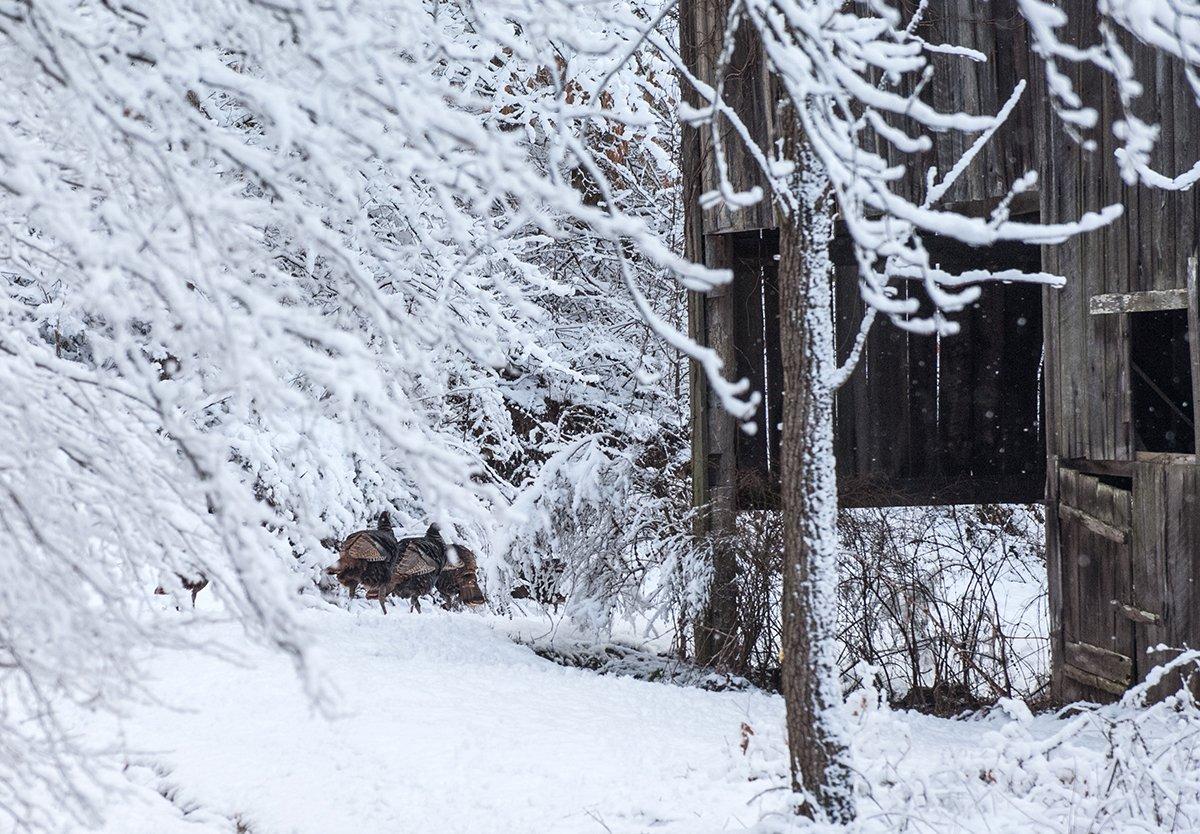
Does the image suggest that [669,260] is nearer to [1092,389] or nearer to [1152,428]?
[1092,389]

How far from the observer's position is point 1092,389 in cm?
750

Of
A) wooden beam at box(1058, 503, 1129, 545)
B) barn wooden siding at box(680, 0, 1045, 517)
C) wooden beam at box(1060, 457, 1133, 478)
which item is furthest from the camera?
barn wooden siding at box(680, 0, 1045, 517)

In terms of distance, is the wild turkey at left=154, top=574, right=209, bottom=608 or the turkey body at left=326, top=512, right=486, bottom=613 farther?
the turkey body at left=326, top=512, right=486, bottom=613

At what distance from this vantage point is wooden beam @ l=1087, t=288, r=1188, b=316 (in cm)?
665

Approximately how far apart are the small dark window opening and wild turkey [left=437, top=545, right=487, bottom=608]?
5686mm

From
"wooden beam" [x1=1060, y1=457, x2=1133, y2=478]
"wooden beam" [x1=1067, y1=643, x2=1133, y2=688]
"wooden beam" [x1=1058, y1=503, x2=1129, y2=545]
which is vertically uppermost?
"wooden beam" [x1=1060, y1=457, x2=1133, y2=478]

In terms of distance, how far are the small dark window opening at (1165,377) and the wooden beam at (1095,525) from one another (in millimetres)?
1770

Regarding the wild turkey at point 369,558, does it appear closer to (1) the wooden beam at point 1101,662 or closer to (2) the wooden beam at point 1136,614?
(1) the wooden beam at point 1101,662

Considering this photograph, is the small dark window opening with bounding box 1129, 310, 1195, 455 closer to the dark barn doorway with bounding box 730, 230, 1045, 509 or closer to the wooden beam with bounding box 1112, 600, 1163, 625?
the dark barn doorway with bounding box 730, 230, 1045, 509

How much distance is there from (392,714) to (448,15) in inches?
264

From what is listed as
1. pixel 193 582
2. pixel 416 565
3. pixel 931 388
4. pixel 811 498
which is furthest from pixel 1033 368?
pixel 193 582

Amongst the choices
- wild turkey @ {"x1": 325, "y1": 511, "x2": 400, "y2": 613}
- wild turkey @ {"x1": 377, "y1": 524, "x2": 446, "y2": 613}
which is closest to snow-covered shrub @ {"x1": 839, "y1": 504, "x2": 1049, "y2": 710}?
wild turkey @ {"x1": 377, "y1": 524, "x2": 446, "y2": 613}

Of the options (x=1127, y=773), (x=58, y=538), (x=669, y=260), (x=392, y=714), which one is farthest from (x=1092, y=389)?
(x=58, y=538)

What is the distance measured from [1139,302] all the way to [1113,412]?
0.75m
